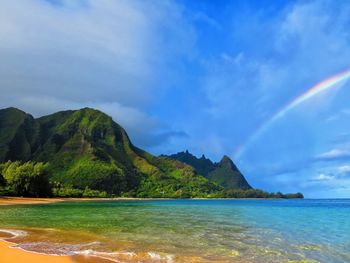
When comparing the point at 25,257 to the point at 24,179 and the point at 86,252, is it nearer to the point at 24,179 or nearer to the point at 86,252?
the point at 86,252

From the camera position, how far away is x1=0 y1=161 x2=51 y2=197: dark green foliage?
125562 millimetres

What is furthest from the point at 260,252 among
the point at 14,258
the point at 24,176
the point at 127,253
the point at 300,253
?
the point at 24,176

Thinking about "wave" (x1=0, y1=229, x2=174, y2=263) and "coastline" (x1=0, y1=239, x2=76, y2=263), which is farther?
"wave" (x1=0, y1=229, x2=174, y2=263)

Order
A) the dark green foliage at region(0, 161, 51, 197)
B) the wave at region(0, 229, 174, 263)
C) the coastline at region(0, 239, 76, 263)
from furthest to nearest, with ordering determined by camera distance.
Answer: the dark green foliage at region(0, 161, 51, 197) → the wave at region(0, 229, 174, 263) → the coastline at region(0, 239, 76, 263)

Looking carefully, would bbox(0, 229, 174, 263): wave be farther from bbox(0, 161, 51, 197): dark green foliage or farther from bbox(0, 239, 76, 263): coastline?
bbox(0, 161, 51, 197): dark green foliage

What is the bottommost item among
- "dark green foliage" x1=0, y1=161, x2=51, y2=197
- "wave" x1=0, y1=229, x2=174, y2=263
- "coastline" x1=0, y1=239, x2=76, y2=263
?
"coastline" x1=0, y1=239, x2=76, y2=263

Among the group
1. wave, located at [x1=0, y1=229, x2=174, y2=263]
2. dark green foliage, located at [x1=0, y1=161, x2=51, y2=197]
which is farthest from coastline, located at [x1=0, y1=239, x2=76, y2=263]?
dark green foliage, located at [x1=0, y1=161, x2=51, y2=197]

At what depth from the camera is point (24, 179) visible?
128875 millimetres

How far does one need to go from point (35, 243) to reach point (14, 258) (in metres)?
4.84

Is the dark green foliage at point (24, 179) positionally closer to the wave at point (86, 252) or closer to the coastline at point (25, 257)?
the wave at point (86, 252)

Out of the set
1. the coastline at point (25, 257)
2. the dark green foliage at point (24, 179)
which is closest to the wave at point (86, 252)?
the coastline at point (25, 257)

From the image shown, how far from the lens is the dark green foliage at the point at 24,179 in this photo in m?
126

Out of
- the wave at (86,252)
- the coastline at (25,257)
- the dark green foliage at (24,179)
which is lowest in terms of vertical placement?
the coastline at (25,257)

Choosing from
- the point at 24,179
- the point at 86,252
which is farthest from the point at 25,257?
the point at 24,179
